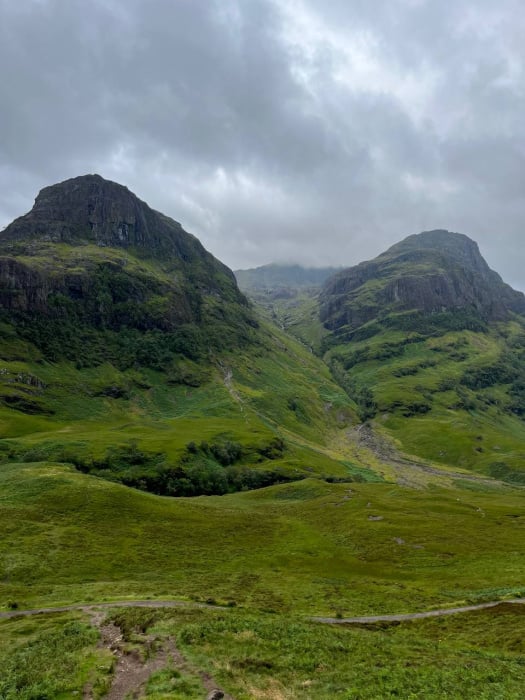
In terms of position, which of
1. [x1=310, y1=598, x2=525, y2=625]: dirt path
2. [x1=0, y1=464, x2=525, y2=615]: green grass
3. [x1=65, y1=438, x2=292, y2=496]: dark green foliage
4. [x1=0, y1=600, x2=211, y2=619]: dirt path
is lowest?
[x1=65, y1=438, x2=292, y2=496]: dark green foliage

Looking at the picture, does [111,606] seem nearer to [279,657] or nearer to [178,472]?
[279,657]

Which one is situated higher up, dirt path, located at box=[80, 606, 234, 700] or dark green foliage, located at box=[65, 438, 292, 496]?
dirt path, located at box=[80, 606, 234, 700]

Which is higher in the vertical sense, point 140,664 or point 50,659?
point 140,664

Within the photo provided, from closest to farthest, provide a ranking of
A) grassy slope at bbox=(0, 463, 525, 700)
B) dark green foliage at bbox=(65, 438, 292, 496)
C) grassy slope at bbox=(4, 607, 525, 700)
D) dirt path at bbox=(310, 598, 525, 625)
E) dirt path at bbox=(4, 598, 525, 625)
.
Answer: grassy slope at bbox=(4, 607, 525, 700)
grassy slope at bbox=(0, 463, 525, 700)
dirt path at bbox=(4, 598, 525, 625)
dirt path at bbox=(310, 598, 525, 625)
dark green foliage at bbox=(65, 438, 292, 496)

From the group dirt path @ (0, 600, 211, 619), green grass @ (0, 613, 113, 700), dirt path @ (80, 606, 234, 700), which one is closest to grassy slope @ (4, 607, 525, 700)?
green grass @ (0, 613, 113, 700)

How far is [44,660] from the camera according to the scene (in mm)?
29562

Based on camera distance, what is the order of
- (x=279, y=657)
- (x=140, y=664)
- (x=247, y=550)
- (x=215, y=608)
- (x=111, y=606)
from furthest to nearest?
(x=247, y=550)
(x=215, y=608)
(x=111, y=606)
(x=279, y=657)
(x=140, y=664)

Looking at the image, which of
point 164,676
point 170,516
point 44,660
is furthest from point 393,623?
point 170,516

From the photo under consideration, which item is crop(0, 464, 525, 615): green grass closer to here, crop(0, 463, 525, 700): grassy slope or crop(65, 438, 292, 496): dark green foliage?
crop(0, 463, 525, 700): grassy slope

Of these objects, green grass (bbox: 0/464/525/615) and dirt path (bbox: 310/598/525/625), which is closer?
dirt path (bbox: 310/598/525/625)

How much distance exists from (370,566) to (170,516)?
46685 millimetres

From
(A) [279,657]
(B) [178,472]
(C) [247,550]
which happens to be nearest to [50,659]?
(A) [279,657]

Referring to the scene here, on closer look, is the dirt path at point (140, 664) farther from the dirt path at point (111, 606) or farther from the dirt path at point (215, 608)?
the dirt path at point (215, 608)

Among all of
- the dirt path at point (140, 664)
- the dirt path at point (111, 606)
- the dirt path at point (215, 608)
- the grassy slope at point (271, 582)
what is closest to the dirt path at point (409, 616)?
the dirt path at point (215, 608)
